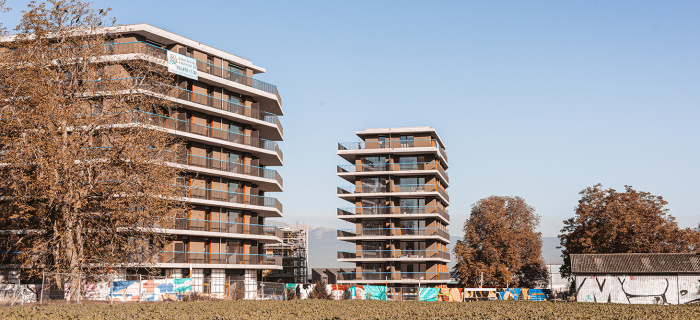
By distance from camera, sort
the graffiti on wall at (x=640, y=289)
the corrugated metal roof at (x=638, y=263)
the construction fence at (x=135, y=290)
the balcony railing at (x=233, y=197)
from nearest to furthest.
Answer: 1. the construction fence at (x=135, y=290)
2. the graffiti on wall at (x=640, y=289)
3. the corrugated metal roof at (x=638, y=263)
4. the balcony railing at (x=233, y=197)

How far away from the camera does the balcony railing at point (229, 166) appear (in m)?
59.6

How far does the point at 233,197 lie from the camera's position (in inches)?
2502

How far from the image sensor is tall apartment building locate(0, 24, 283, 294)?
57719 mm

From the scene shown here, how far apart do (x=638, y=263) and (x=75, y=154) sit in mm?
42224

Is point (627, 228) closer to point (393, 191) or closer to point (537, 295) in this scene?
point (537, 295)

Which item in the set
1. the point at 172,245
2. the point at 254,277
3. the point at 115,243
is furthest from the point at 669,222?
the point at 115,243

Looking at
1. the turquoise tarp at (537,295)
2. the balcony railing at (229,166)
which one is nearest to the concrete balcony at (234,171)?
the balcony railing at (229,166)

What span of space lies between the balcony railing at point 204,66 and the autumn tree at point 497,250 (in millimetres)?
33700

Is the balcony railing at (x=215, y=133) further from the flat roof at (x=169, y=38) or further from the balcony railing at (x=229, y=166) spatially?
the flat roof at (x=169, y=38)

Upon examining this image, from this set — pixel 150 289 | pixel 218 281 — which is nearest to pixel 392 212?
pixel 218 281

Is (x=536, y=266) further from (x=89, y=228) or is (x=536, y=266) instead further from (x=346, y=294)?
(x=89, y=228)

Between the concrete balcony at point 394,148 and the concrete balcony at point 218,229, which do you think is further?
the concrete balcony at point 394,148

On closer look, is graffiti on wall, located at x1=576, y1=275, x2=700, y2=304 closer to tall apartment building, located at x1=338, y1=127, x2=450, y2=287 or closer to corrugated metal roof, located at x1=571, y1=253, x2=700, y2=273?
corrugated metal roof, located at x1=571, y1=253, x2=700, y2=273

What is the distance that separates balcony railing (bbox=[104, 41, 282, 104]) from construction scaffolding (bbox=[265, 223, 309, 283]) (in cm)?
3985
